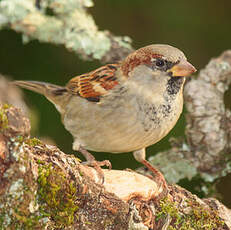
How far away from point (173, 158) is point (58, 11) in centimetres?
142

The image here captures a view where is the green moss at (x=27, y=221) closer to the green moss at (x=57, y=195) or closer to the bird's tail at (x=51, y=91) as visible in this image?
the green moss at (x=57, y=195)

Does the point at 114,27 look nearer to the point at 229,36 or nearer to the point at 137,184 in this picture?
the point at 229,36

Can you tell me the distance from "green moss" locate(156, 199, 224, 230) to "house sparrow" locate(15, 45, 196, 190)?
0.33 meters

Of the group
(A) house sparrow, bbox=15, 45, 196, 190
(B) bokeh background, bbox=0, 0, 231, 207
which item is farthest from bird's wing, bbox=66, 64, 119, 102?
(B) bokeh background, bbox=0, 0, 231, 207

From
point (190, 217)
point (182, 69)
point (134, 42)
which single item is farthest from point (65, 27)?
point (190, 217)

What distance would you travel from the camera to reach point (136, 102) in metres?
2.79

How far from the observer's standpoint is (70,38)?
3.46 m

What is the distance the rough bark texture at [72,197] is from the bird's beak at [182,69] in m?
0.67

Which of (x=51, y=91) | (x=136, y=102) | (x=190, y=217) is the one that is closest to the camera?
(x=190, y=217)

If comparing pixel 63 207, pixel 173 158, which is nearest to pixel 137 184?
pixel 63 207

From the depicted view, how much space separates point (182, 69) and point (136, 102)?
0.35 m

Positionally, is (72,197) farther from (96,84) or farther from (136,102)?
(96,84)

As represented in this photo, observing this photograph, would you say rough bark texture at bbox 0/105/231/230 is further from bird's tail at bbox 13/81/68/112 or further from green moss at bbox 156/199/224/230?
bird's tail at bbox 13/81/68/112

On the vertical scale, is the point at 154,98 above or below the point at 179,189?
above
